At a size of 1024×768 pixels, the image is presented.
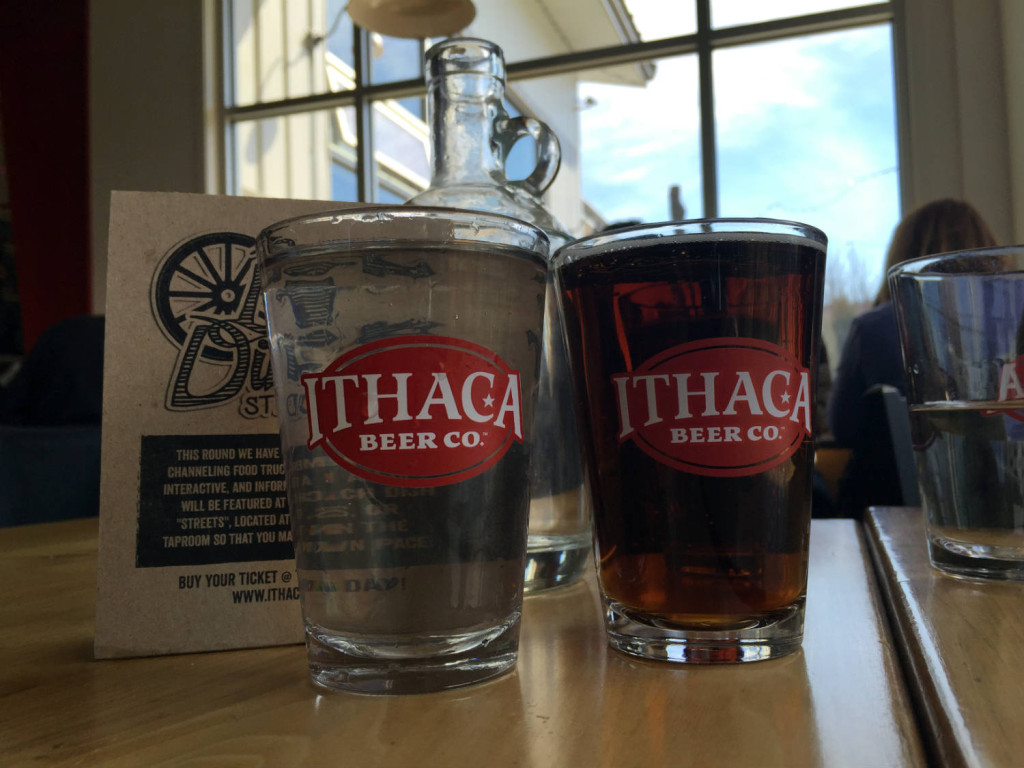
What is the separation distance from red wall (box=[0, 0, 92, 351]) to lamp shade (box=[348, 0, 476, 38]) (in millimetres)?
2425

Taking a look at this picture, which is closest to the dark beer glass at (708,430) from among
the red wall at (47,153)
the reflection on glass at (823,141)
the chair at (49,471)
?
the chair at (49,471)

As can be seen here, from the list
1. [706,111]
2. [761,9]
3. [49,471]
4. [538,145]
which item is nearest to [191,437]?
[538,145]

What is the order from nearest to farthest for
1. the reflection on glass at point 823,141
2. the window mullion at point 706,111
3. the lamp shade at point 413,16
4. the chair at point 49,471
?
the chair at point 49,471, the lamp shade at point 413,16, the reflection on glass at point 823,141, the window mullion at point 706,111

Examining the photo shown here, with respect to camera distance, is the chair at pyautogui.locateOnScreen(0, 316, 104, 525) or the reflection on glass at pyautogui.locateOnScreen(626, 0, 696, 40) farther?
the reflection on glass at pyautogui.locateOnScreen(626, 0, 696, 40)

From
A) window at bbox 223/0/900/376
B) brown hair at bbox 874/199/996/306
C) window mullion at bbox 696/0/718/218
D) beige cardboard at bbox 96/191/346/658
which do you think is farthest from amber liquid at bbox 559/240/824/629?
window mullion at bbox 696/0/718/218

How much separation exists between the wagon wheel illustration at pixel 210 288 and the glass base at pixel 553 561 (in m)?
0.18

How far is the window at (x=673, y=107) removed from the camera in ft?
11.5

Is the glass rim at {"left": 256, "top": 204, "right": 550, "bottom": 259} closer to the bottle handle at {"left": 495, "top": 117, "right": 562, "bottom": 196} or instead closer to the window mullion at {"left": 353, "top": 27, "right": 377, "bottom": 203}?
the bottle handle at {"left": 495, "top": 117, "right": 562, "bottom": 196}

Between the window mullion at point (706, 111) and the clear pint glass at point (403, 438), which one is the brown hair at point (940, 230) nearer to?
the window mullion at point (706, 111)

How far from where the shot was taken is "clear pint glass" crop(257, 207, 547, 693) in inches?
10.2

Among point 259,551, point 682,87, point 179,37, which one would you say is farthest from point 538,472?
point 179,37

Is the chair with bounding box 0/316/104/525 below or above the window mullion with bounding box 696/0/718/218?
below

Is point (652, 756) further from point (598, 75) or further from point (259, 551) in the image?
point (598, 75)

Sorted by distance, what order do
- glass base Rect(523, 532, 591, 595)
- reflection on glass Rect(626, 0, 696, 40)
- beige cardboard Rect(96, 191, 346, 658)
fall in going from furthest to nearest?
1. reflection on glass Rect(626, 0, 696, 40)
2. glass base Rect(523, 532, 591, 595)
3. beige cardboard Rect(96, 191, 346, 658)
